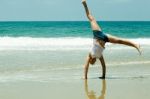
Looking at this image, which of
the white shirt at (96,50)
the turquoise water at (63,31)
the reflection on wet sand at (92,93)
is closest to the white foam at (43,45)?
the white shirt at (96,50)

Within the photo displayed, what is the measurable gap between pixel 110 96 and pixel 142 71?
4115 millimetres

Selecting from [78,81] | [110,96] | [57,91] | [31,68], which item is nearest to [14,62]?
[31,68]

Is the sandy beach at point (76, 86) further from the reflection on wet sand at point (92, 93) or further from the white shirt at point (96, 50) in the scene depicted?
the white shirt at point (96, 50)

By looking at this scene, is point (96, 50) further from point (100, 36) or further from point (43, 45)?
point (43, 45)

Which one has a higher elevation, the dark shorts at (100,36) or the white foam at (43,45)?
the dark shorts at (100,36)

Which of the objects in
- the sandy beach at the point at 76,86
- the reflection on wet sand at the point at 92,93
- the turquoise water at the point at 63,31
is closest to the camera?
the reflection on wet sand at the point at 92,93

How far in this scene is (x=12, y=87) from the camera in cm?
954

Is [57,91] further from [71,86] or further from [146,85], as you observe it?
[146,85]

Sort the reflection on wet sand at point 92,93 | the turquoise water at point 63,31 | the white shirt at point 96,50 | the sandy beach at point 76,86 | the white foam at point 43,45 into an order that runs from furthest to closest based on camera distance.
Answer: the turquoise water at point 63,31
the white foam at point 43,45
the white shirt at point 96,50
the sandy beach at point 76,86
the reflection on wet sand at point 92,93

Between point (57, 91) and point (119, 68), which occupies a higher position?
point (57, 91)

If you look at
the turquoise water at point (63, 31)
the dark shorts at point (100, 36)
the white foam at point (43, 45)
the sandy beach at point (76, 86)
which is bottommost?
the turquoise water at point (63, 31)

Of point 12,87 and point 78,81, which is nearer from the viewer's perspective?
point 12,87

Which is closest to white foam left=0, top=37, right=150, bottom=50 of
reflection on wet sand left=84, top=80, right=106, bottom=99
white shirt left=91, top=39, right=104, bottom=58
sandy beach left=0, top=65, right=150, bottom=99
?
sandy beach left=0, top=65, right=150, bottom=99
